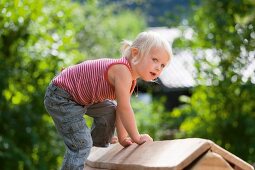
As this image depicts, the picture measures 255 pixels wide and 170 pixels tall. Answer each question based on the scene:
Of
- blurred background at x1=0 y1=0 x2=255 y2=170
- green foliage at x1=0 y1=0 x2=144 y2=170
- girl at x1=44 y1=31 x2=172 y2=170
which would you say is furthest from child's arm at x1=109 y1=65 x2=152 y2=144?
green foliage at x1=0 y1=0 x2=144 y2=170

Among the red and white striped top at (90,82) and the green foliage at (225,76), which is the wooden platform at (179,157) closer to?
the red and white striped top at (90,82)

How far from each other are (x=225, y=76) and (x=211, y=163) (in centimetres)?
564

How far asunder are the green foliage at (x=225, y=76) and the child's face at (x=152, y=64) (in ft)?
15.2

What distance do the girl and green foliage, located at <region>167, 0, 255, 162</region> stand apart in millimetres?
4620

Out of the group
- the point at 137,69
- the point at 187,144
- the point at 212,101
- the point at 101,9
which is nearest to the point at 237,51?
the point at 212,101

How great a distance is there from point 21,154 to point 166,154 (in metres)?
4.47

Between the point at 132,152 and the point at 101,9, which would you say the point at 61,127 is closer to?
the point at 132,152

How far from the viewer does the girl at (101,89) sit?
15.3 ft

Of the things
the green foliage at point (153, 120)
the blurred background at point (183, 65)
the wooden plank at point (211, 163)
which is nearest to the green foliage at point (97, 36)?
the green foliage at point (153, 120)

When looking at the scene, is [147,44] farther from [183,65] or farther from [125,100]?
[183,65]

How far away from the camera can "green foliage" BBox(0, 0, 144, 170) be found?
852 cm

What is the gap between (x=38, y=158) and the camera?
28.8ft

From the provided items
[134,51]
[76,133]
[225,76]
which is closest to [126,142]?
[76,133]

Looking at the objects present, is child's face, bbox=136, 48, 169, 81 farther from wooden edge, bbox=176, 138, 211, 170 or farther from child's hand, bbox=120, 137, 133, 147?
wooden edge, bbox=176, 138, 211, 170
